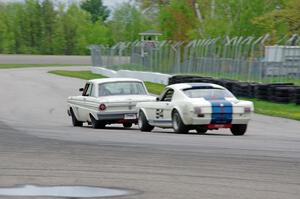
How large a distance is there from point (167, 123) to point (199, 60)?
88.3 ft

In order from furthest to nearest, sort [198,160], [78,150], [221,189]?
[78,150] < [198,160] < [221,189]

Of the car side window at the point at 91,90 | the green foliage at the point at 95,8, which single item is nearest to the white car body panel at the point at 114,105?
the car side window at the point at 91,90

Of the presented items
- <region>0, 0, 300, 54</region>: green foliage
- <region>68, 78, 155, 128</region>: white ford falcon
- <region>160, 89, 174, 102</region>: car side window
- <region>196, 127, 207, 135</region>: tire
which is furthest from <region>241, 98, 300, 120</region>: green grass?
<region>0, 0, 300, 54</region>: green foliage

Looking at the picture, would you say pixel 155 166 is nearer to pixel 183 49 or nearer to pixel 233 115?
pixel 233 115

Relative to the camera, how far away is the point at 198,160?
11336 millimetres

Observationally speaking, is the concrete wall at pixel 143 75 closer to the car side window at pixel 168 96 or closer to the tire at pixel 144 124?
the tire at pixel 144 124

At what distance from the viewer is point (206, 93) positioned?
1838 cm

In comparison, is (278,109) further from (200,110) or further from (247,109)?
(200,110)

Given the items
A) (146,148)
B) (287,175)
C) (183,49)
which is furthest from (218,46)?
(287,175)

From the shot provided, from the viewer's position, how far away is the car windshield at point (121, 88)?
21234 millimetres

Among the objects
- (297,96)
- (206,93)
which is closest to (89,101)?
(206,93)

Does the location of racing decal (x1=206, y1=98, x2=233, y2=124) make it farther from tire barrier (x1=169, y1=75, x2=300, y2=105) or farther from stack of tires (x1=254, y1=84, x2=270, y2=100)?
stack of tires (x1=254, y1=84, x2=270, y2=100)

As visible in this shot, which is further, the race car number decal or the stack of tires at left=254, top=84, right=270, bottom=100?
the stack of tires at left=254, top=84, right=270, bottom=100

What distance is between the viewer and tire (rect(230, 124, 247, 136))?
18.4m
